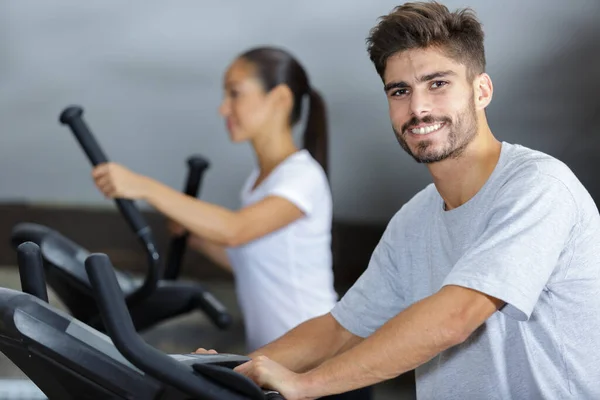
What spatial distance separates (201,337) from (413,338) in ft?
11.5

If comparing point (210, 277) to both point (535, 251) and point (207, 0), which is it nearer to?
point (207, 0)

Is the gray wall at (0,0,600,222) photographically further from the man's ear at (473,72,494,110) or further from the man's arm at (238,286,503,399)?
the man's arm at (238,286,503,399)

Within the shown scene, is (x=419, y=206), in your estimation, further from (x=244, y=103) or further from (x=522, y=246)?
(x=244, y=103)

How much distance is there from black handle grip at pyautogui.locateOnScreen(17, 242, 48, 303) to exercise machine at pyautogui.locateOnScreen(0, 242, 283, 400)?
6cm

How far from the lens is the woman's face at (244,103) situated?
9.32ft

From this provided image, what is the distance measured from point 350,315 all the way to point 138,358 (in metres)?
0.59

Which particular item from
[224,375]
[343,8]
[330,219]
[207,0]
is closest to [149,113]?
[207,0]

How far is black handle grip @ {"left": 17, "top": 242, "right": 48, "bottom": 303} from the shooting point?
1405mm

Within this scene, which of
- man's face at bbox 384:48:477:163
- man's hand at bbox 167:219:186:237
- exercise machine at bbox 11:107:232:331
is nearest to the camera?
man's face at bbox 384:48:477:163

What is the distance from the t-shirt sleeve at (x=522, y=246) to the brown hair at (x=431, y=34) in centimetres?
24

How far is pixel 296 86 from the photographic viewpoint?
114 inches

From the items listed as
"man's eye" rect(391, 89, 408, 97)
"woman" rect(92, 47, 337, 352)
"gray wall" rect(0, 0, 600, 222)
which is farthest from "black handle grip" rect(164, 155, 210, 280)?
"gray wall" rect(0, 0, 600, 222)

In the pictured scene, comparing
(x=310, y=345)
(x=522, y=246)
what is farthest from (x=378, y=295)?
(x=522, y=246)

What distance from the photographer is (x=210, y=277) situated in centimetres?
538
